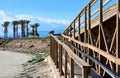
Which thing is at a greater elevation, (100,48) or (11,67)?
(100,48)

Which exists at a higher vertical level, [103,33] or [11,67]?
[103,33]

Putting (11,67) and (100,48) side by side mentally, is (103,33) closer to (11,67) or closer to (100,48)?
(100,48)

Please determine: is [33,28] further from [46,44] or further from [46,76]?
[46,76]

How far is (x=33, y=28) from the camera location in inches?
2544

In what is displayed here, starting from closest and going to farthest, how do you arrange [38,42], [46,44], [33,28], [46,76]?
→ 1. [46,76]
2. [46,44]
3. [38,42]
4. [33,28]

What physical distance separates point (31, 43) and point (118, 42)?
35.3m

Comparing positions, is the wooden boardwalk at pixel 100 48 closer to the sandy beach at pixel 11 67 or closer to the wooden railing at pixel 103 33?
the wooden railing at pixel 103 33

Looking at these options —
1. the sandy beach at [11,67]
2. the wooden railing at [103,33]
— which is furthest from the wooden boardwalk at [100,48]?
the sandy beach at [11,67]

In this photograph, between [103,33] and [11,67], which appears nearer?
[103,33]

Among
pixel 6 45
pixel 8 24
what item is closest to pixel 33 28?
pixel 8 24

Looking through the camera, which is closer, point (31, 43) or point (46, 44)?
point (46, 44)

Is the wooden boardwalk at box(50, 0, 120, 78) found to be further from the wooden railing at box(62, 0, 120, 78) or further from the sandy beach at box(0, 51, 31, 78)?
the sandy beach at box(0, 51, 31, 78)

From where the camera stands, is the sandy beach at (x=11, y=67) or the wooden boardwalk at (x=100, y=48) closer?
the wooden boardwalk at (x=100, y=48)

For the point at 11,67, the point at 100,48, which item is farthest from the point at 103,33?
the point at 11,67
